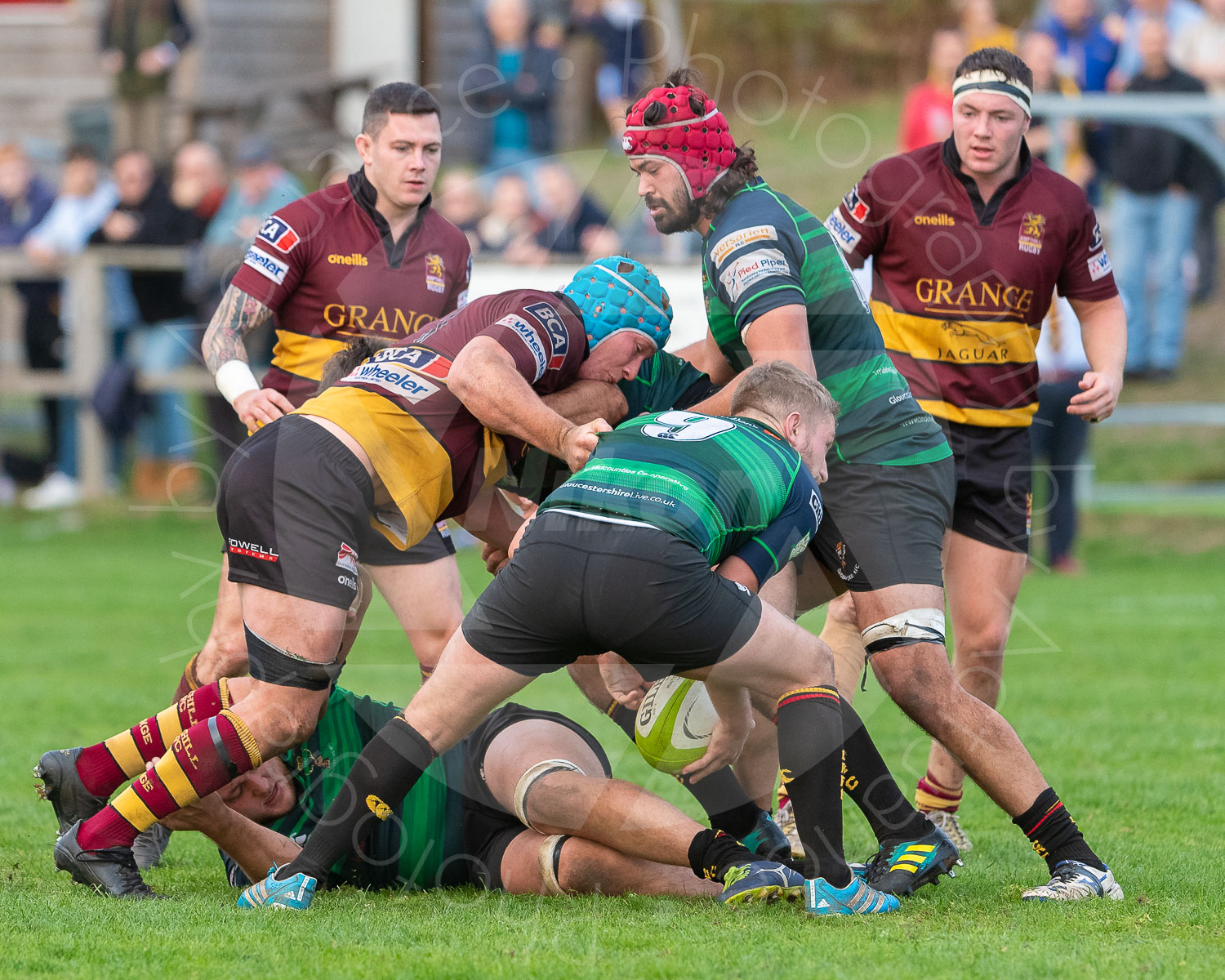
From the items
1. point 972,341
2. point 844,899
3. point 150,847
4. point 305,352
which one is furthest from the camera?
point 305,352

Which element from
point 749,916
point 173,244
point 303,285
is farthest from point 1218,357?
point 749,916

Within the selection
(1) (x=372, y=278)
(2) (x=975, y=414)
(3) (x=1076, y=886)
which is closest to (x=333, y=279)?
(1) (x=372, y=278)

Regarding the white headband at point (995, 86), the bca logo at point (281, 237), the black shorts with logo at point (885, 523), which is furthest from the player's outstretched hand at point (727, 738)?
the bca logo at point (281, 237)

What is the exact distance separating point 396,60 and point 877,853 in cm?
1625

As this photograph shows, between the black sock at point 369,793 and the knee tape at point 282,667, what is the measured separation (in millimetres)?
357

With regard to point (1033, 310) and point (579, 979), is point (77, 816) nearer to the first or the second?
point (579, 979)

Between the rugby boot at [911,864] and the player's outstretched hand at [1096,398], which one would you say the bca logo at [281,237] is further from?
the rugby boot at [911,864]

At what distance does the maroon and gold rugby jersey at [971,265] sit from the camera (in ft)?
19.9

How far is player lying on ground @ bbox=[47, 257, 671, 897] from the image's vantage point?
4.83 m

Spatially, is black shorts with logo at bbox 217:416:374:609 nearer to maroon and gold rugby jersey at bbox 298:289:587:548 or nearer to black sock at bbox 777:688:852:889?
maroon and gold rugby jersey at bbox 298:289:587:548

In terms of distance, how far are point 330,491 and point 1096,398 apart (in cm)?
281

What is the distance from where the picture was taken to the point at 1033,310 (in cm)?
615

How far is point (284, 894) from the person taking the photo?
15.3ft

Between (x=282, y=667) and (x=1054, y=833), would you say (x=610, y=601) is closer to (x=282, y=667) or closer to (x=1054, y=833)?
(x=282, y=667)
